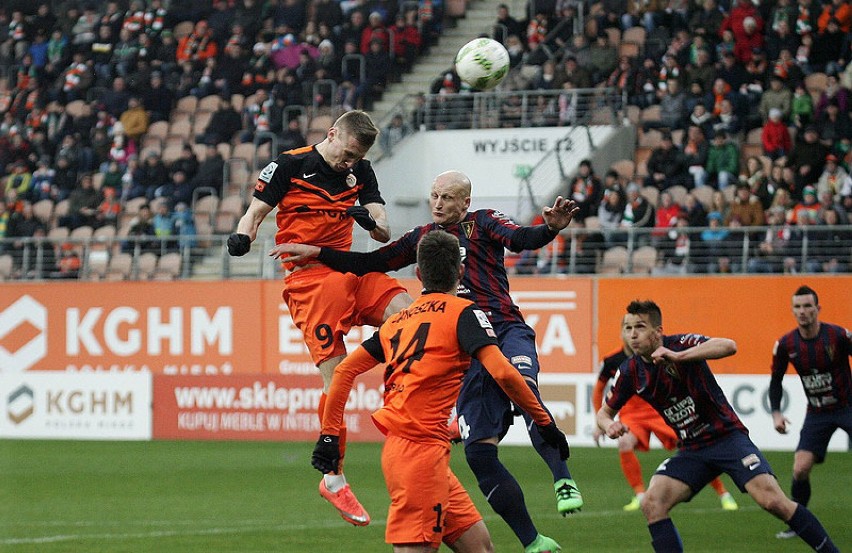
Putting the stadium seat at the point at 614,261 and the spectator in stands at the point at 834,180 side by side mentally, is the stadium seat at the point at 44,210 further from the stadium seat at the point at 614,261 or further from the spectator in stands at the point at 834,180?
the spectator in stands at the point at 834,180

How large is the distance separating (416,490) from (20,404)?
1657 centimetres

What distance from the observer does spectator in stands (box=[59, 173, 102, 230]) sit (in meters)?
25.4

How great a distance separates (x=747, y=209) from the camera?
19.6m

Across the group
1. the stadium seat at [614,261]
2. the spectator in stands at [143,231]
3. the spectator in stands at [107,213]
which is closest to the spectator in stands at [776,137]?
the stadium seat at [614,261]

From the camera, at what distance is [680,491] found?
28.6ft

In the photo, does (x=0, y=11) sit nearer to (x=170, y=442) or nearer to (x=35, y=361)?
(x=35, y=361)

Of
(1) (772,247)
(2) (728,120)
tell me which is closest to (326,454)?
(1) (772,247)

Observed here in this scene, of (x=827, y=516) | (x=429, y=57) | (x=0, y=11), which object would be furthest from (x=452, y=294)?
(x=0, y=11)

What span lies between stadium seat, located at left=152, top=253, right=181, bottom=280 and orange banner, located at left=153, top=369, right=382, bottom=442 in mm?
2749

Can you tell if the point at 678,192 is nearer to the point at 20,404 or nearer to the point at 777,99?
the point at 777,99

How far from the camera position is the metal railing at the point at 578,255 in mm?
19078

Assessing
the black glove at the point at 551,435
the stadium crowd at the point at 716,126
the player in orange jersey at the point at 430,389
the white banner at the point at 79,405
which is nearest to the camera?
the player in orange jersey at the point at 430,389

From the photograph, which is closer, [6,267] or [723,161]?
[723,161]

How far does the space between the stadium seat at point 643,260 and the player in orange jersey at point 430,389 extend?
13462 millimetres
